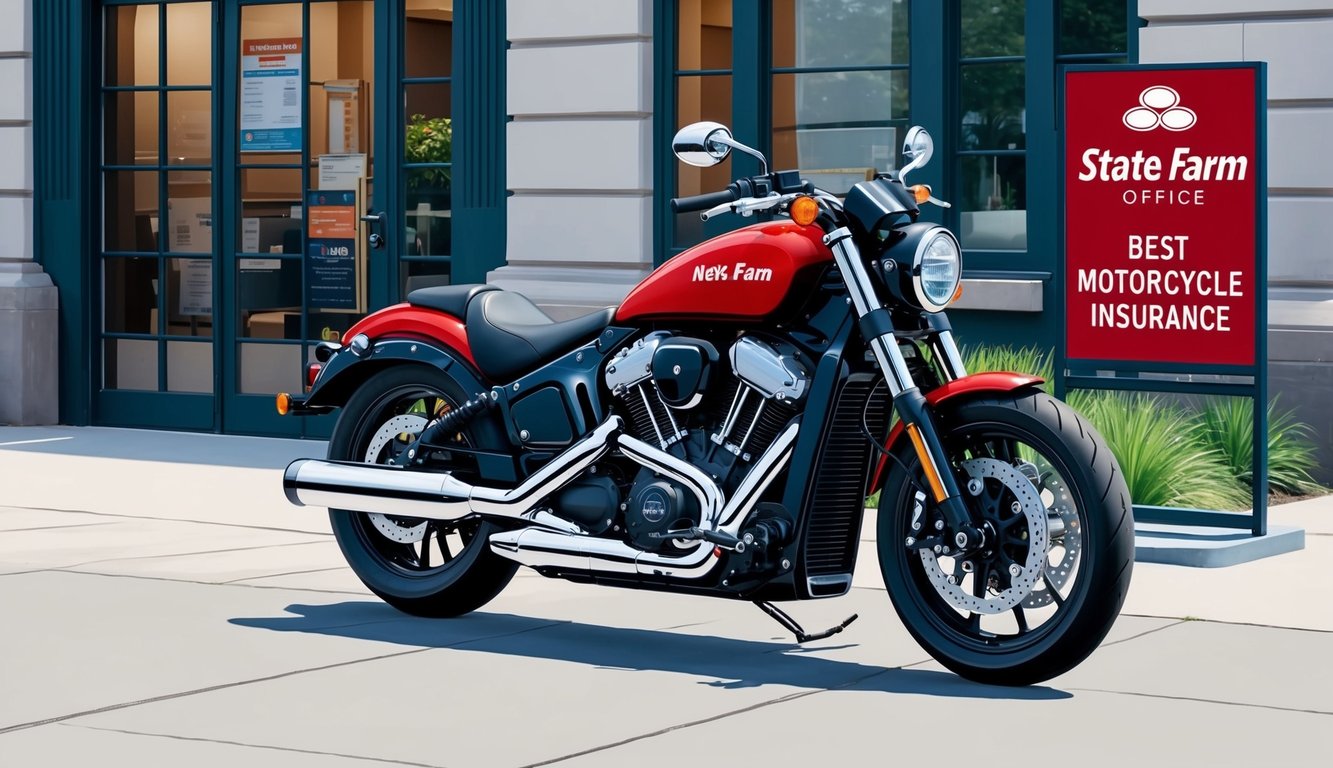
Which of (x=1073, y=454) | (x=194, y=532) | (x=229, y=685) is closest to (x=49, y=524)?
(x=194, y=532)

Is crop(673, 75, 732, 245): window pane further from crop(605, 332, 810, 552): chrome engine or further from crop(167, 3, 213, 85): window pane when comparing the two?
crop(605, 332, 810, 552): chrome engine

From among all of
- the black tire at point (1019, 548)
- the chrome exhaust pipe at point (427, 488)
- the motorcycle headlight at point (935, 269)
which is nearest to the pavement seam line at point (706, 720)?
the black tire at point (1019, 548)

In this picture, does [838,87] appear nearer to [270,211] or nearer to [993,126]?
[993,126]

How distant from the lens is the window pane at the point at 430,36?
13.3 m

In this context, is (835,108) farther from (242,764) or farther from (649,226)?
(242,764)

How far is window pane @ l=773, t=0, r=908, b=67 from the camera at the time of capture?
39.7 feet

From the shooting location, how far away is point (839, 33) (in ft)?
40.3

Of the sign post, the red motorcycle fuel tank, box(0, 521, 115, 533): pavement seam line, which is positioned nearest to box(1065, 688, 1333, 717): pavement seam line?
the red motorcycle fuel tank

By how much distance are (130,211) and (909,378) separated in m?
9.47

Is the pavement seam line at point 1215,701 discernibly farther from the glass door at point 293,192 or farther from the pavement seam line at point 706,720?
the glass door at point 293,192

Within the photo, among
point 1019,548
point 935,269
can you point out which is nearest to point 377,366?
point 935,269

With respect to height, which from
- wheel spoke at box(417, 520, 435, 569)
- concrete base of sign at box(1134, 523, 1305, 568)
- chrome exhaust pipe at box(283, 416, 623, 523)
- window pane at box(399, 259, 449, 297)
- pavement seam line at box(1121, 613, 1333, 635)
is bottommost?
pavement seam line at box(1121, 613, 1333, 635)

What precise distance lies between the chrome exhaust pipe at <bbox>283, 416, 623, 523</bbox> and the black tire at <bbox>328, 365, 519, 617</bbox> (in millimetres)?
125

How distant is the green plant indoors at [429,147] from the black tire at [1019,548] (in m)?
7.58
